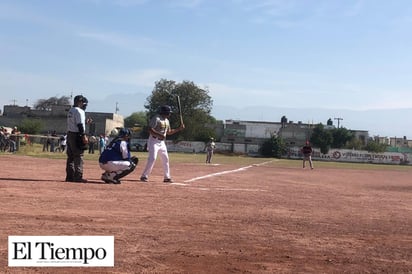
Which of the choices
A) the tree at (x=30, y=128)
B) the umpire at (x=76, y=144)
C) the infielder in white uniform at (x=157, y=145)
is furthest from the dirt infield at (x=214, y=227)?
the tree at (x=30, y=128)

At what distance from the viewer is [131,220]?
7371 millimetres

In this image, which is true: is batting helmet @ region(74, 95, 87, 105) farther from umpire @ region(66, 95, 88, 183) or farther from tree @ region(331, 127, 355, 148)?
tree @ region(331, 127, 355, 148)

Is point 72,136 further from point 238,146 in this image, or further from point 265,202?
point 238,146

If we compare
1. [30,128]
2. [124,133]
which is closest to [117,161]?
[124,133]

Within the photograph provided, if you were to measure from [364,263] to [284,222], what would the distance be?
2.35 meters

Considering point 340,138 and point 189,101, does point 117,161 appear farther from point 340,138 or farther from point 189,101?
point 340,138

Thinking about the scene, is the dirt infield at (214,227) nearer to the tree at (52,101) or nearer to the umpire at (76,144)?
the umpire at (76,144)

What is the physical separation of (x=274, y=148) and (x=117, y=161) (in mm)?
73160

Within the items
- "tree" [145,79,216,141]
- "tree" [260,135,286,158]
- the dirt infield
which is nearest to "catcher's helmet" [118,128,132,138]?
the dirt infield

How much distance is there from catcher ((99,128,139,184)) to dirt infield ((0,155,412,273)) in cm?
86

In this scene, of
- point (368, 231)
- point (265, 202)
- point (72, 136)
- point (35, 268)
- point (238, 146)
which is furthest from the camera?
point (238, 146)

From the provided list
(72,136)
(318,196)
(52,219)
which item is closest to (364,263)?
(52,219)

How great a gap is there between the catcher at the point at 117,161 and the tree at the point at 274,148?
7199 centimetres

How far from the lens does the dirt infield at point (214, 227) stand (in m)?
5.46
